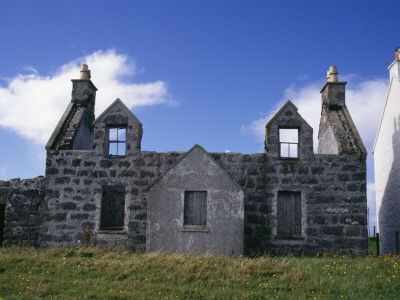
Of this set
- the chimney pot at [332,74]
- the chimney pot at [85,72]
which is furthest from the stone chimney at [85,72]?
the chimney pot at [332,74]

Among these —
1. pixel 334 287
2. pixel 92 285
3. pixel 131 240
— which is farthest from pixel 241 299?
pixel 131 240

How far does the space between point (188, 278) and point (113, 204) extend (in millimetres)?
6916

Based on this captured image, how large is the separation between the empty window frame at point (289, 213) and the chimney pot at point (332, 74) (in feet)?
20.2

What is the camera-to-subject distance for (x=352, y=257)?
51.0 feet

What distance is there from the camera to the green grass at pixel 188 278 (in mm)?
9562

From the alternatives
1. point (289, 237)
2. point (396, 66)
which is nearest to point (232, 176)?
point (289, 237)

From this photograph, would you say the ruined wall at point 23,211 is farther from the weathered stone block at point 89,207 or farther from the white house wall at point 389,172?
the white house wall at point 389,172

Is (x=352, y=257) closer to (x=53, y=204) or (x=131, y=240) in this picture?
(x=131, y=240)

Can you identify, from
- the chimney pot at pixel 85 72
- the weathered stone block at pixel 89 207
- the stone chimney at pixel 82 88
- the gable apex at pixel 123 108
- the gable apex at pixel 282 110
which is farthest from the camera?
the chimney pot at pixel 85 72

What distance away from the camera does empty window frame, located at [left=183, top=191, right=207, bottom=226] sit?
14633 mm

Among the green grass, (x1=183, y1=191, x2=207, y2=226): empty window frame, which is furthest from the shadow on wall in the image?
(x1=183, y1=191, x2=207, y2=226): empty window frame

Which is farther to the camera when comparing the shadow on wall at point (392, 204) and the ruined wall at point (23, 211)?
the shadow on wall at point (392, 204)

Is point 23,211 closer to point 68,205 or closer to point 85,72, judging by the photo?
point 68,205

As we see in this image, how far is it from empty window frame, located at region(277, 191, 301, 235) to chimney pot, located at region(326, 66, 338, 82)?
6.16 meters
